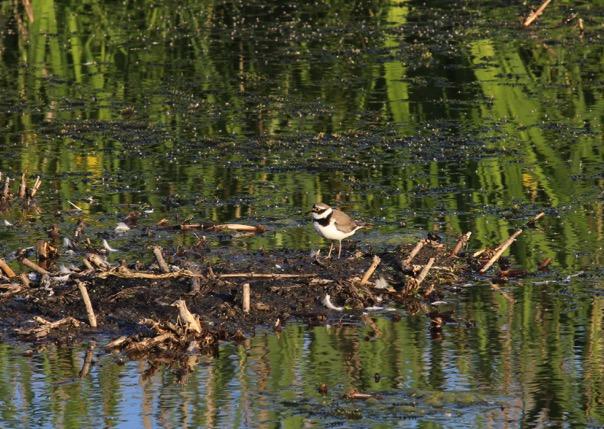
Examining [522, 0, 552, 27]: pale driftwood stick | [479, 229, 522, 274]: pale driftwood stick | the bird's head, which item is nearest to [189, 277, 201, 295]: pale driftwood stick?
the bird's head

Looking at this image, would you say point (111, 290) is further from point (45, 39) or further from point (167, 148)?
point (45, 39)

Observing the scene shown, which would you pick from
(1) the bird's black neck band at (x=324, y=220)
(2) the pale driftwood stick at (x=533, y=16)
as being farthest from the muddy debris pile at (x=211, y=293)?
(2) the pale driftwood stick at (x=533, y=16)

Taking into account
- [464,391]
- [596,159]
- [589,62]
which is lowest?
[464,391]

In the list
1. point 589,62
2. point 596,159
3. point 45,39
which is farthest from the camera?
point 45,39

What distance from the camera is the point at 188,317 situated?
8.26 metres

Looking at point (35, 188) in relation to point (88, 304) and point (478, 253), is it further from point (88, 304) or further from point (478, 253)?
point (478, 253)

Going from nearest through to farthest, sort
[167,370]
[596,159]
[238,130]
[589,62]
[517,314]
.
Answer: [167,370]
[517,314]
[596,159]
[238,130]
[589,62]

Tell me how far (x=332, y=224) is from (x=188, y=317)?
6.09 feet

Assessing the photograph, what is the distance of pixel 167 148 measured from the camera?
13188 mm

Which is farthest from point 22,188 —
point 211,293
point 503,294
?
point 503,294

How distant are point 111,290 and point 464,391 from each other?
8.22 feet

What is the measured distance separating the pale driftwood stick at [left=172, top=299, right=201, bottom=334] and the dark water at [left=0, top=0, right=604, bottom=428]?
21 cm

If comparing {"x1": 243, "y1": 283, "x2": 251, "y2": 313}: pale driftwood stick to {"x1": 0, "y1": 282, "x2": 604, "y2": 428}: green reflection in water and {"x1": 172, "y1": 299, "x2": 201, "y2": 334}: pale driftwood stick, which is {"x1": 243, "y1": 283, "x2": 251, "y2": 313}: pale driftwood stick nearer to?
{"x1": 0, "y1": 282, "x2": 604, "y2": 428}: green reflection in water

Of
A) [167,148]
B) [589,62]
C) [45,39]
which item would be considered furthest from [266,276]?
[45,39]
